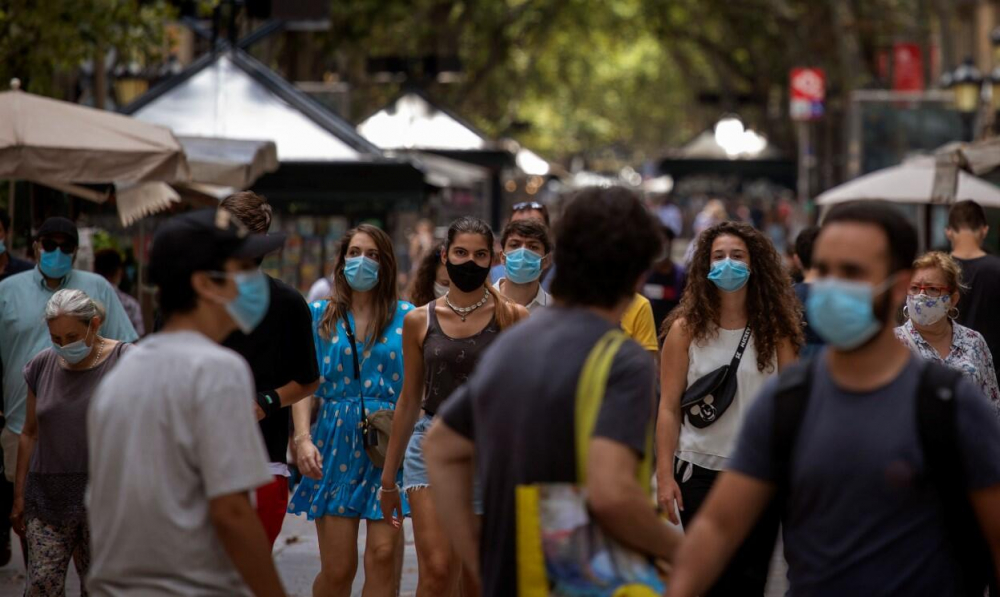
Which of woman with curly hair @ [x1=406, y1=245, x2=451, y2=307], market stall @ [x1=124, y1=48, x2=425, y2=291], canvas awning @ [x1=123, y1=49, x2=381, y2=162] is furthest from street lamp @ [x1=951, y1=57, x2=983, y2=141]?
woman with curly hair @ [x1=406, y1=245, x2=451, y2=307]

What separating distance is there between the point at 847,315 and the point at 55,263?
18.5 ft

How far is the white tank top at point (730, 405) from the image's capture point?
6.56 m

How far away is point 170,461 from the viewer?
3723 millimetres

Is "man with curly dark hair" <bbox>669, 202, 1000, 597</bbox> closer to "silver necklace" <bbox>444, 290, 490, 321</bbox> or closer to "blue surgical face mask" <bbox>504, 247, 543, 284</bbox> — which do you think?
"silver necklace" <bbox>444, 290, 490, 321</bbox>

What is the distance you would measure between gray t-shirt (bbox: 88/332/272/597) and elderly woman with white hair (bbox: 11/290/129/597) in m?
3.10

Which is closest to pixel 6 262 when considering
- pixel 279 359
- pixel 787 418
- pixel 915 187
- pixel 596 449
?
pixel 279 359

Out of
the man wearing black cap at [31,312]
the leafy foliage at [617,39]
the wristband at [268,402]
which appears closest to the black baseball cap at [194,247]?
the wristband at [268,402]

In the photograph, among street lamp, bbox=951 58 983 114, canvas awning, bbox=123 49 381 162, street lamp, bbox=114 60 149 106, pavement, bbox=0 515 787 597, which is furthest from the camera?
street lamp, bbox=114 60 149 106

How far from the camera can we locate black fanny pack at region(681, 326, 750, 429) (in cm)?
658

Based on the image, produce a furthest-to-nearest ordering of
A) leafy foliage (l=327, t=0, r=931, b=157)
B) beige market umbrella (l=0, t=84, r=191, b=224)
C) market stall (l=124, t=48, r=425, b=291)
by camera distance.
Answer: leafy foliage (l=327, t=0, r=931, b=157) < market stall (l=124, t=48, r=425, b=291) < beige market umbrella (l=0, t=84, r=191, b=224)

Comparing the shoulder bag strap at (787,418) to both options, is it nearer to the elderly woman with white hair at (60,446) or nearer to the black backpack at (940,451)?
the black backpack at (940,451)

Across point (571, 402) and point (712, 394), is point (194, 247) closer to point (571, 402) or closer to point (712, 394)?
point (571, 402)

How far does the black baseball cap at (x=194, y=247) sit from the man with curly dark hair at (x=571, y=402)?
66 centimetres

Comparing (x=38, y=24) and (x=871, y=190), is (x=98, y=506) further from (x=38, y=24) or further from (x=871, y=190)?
(x=871, y=190)
